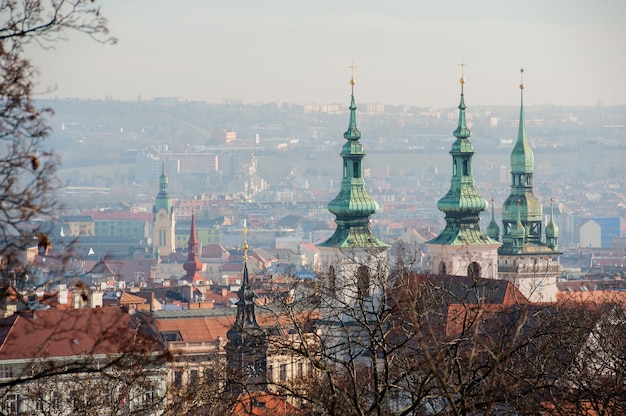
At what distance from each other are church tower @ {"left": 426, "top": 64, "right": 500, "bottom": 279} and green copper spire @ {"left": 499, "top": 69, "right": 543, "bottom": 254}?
2.35 meters

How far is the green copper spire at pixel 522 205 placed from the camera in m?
51.8

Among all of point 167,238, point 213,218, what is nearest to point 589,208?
point 213,218

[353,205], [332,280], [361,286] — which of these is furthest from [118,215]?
[361,286]

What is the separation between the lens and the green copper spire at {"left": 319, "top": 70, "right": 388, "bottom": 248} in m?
44.4

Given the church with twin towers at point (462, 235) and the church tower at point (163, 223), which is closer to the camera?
the church with twin towers at point (462, 235)

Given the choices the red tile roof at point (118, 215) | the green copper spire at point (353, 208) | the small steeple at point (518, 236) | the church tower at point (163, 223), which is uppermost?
the green copper spire at point (353, 208)

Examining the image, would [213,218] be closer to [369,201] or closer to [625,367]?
[369,201]

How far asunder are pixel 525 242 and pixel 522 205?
1.66 meters

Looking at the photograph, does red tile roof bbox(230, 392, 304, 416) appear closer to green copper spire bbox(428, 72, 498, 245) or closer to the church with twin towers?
the church with twin towers

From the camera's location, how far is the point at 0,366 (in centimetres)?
3050

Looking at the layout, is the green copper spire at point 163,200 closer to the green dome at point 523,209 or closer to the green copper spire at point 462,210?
the green dome at point 523,209

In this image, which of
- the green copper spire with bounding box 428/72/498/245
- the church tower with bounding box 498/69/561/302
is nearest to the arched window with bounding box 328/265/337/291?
the green copper spire with bounding box 428/72/498/245

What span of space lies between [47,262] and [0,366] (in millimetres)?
21843

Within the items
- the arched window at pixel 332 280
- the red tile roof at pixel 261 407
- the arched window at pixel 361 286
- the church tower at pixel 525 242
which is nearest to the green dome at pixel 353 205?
the arched window at pixel 332 280
